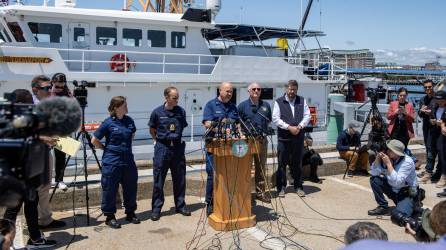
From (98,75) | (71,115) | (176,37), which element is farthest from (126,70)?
(71,115)

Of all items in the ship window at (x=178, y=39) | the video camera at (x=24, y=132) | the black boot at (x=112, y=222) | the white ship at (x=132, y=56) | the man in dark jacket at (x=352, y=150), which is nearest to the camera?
the video camera at (x=24, y=132)

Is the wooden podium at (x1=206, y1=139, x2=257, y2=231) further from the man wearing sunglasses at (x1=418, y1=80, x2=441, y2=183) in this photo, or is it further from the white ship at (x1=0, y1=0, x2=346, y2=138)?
the white ship at (x1=0, y1=0, x2=346, y2=138)

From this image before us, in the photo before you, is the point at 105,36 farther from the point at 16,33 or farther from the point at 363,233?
the point at 363,233

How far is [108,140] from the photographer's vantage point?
5.32 meters

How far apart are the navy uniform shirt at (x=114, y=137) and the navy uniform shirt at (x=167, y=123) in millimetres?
483

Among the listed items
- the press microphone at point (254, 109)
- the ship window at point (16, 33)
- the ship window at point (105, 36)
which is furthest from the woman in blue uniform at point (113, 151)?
the ship window at point (16, 33)

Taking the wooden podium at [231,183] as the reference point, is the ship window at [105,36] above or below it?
above

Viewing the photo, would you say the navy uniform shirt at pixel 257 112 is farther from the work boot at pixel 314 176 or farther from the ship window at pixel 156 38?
the ship window at pixel 156 38

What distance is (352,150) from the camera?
8281mm

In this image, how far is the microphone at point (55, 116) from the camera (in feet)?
5.98

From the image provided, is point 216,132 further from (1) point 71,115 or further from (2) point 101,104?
(2) point 101,104

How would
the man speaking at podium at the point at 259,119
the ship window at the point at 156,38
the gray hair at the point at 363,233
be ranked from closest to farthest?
1. the gray hair at the point at 363,233
2. the man speaking at podium at the point at 259,119
3. the ship window at the point at 156,38

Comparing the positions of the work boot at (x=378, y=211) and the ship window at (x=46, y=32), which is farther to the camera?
the ship window at (x=46, y=32)

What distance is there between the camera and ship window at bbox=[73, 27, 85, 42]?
1220 centimetres
